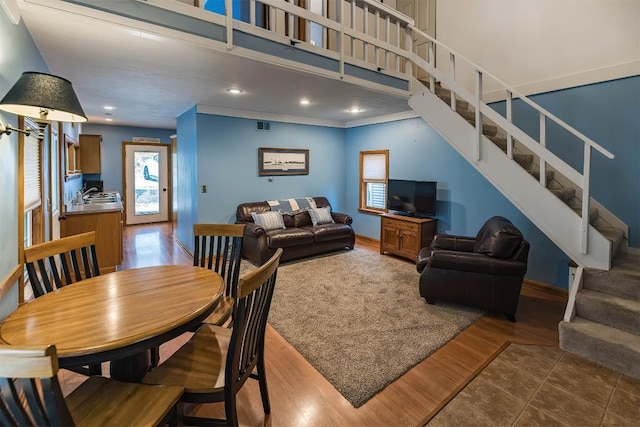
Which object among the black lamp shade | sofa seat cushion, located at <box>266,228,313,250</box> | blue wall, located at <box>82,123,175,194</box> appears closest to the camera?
the black lamp shade

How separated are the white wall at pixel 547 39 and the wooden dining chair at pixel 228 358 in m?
4.00

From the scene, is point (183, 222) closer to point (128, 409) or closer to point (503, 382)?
point (128, 409)

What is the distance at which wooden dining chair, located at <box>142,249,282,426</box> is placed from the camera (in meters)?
1.39

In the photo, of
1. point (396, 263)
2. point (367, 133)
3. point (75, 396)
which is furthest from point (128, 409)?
point (367, 133)

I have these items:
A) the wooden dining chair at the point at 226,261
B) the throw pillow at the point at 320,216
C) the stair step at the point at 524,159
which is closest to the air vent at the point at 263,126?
the throw pillow at the point at 320,216

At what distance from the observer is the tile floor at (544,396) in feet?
6.02

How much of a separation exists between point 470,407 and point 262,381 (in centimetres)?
126

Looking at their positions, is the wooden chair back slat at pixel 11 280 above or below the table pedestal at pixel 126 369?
above

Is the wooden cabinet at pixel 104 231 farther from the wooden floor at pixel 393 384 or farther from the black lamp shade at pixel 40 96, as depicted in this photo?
the black lamp shade at pixel 40 96

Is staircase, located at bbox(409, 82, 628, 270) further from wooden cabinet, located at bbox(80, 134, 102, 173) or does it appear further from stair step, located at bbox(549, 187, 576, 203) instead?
wooden cabinet, located at bbox(80, 134, 102, 173)

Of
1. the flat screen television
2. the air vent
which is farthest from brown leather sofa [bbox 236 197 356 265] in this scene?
the air vent

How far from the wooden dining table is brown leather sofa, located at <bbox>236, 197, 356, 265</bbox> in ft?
8.55

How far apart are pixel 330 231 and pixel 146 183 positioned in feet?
17.7

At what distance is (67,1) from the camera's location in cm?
205
